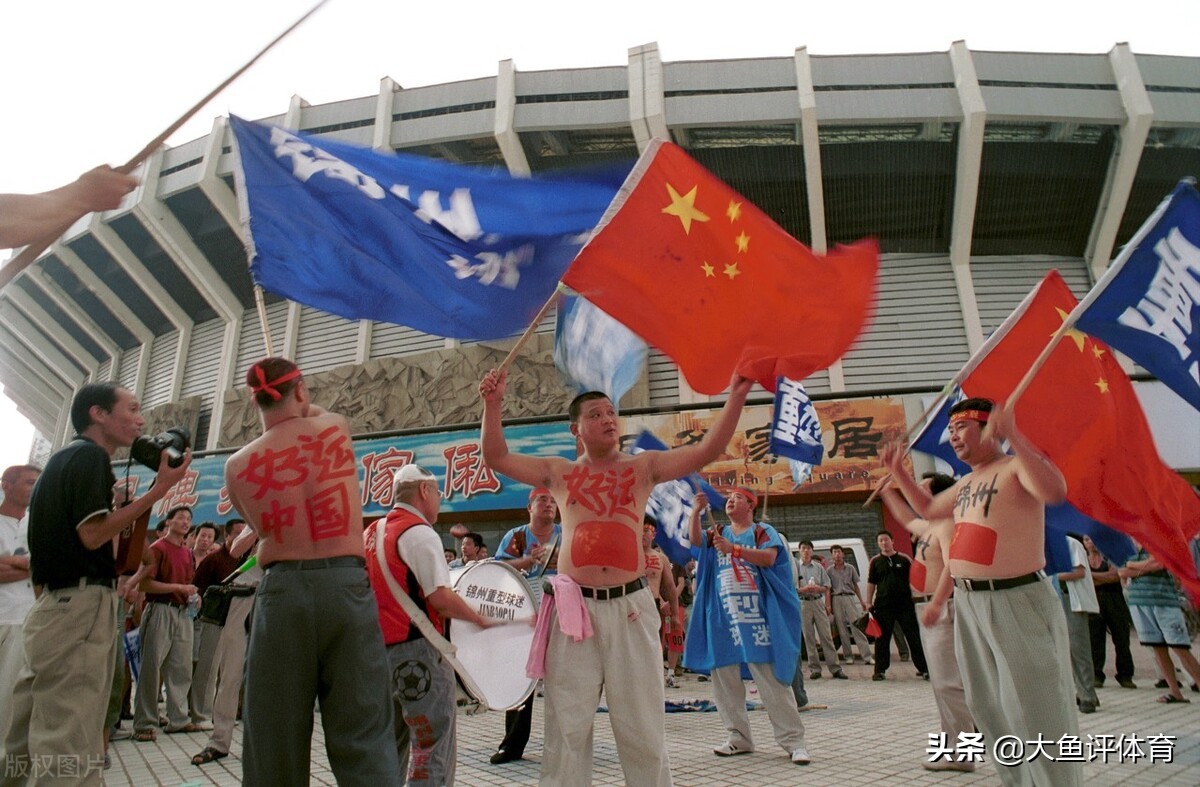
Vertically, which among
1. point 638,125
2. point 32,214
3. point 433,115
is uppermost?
point 433,115

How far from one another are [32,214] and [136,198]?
81.7ft

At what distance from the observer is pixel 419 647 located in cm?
349

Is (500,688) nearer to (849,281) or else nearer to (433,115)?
(849,281)

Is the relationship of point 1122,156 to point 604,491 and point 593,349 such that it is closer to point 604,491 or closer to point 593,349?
point 593,349

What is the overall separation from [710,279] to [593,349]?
3.19ft

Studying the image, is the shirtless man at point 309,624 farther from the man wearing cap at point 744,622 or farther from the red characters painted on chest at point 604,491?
the man wearing cap at point 744,622

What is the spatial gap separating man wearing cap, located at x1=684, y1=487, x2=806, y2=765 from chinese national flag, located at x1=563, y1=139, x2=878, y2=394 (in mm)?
1807

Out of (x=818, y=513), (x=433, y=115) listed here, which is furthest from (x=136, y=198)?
(x=818, y=513)

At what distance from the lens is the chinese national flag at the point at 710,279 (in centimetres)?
415

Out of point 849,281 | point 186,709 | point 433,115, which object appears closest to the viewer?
point 849,281

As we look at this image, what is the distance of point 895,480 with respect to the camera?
14.6ft

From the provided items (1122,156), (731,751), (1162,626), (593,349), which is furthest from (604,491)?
(1122,156)

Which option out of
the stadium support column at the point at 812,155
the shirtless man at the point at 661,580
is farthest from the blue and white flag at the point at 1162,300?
the stadium support column at the point at 812,155

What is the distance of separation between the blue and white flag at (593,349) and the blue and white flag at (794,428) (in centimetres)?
161
